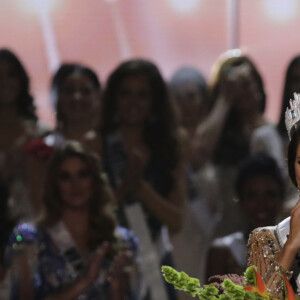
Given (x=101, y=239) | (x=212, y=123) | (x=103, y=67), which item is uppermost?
(x=103, y=67)

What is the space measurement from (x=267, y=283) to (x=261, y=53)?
7.11ft

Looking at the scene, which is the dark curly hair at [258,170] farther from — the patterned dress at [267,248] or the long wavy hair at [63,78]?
the patterned dress at [267,248]

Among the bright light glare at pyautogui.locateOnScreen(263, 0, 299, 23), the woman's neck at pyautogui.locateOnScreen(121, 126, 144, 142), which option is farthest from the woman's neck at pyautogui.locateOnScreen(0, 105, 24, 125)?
the bright light glare at pyautogui.locateOnScreen(263, 0, 299, 23)

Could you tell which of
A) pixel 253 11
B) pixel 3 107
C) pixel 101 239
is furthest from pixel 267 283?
pixel 253 11

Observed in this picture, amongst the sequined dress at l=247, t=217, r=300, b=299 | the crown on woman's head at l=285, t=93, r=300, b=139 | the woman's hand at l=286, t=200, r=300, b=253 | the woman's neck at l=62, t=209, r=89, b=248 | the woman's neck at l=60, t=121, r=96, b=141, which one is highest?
the crown on woman's head at l=285, t=93, r=300, b=139

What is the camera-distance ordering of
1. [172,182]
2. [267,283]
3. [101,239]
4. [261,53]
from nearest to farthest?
[267,283]
[101,239]
[172,182]
[261,53]

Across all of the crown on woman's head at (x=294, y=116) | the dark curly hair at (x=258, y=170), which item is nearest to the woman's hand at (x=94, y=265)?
the dark curly hair at (x=258, y=170)

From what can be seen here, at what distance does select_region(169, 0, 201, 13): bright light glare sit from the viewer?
376 cm

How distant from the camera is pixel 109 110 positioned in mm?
3510

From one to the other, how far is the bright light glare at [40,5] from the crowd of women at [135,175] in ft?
0.86

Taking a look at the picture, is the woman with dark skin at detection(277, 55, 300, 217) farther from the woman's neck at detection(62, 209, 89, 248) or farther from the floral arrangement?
the floral arrangement

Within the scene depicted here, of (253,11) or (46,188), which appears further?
(253,11)

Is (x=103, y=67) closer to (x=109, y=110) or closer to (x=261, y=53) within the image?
(x=109, y=110)

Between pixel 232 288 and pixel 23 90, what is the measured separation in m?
2.38
